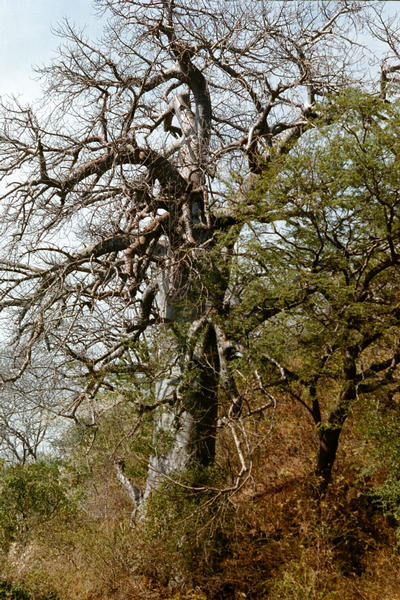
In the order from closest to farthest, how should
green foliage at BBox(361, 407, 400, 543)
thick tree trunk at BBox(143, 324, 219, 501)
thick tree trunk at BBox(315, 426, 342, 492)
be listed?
green foliage at BBox(361, 407, 400, 543)
thick tree trunk at BBox(143, 324, 219, 501)
thick tree trunk at BBox(315, 426, 342, 492)

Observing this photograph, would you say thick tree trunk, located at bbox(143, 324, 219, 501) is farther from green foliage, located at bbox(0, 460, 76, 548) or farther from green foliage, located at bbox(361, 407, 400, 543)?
green foliage, located at bbox(0, 460, 76, 548)

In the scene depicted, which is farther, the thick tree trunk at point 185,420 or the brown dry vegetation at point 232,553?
the thick tree trunk at point 185,420

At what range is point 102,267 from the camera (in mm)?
8906

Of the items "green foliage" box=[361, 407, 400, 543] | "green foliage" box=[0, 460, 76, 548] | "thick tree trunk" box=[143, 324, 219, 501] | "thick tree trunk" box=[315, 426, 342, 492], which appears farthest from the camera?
"green foliage" box=[0, 460, 76, 548]

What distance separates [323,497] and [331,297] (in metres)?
2.97

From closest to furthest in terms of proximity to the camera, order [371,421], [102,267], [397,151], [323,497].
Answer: [397,151] < [371,421] < [323,497] < [102,267]

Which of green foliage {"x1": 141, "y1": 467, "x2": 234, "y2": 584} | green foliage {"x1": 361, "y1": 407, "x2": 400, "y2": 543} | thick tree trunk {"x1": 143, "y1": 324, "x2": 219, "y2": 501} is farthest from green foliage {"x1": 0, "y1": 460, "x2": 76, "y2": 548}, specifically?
green foliage {"x1": 361, "y1": 407, "x2": 400, "y2": 543}

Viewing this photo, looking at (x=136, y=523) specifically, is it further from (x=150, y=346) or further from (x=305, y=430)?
(x=305, y=430)

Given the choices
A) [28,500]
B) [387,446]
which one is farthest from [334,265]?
[28,500]

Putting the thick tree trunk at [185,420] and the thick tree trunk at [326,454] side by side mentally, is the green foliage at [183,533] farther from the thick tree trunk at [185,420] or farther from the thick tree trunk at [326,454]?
the thick tree trunk at [326,454]

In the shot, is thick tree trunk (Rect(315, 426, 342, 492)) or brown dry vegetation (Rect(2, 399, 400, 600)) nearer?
brown dry vegetation (Rect(2, 399, 400, 600))

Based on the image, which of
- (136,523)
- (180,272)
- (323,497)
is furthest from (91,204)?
(323,497)

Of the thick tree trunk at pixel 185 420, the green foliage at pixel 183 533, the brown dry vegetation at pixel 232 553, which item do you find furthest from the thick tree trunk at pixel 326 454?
the green foliage at pixel 183 533

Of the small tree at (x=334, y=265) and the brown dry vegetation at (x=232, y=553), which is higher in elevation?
the small tree at (x=334, y=265)
